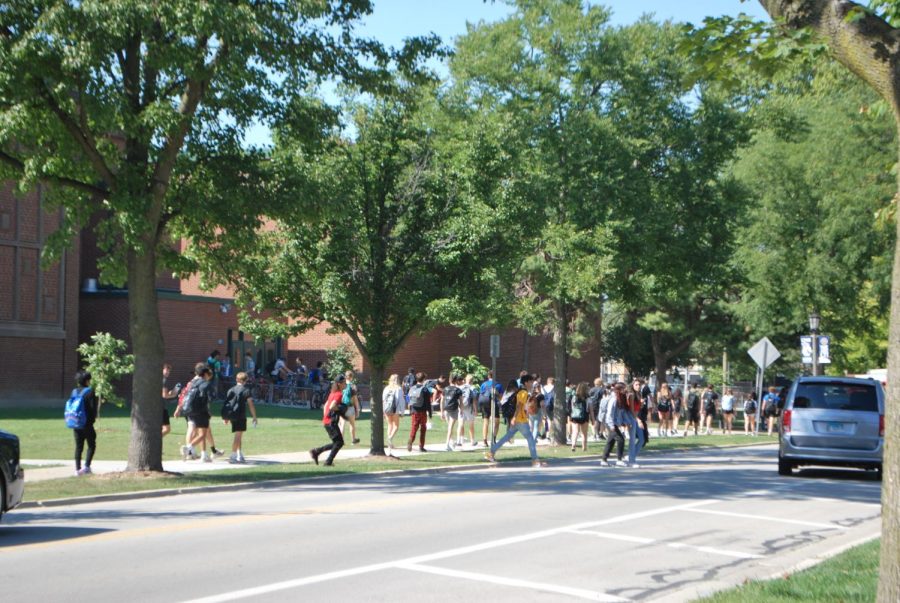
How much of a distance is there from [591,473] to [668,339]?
32166 mm

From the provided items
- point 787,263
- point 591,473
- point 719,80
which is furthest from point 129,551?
point 787,263

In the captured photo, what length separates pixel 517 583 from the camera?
29.3 ft

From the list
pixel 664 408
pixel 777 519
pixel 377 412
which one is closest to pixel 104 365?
pixel 377 412

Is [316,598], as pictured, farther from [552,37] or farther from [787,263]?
[787,263]

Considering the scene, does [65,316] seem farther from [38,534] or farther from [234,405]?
[38,534]

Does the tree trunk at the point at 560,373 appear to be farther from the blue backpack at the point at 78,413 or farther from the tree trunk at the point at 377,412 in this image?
the blue backpack at the point at 78,413

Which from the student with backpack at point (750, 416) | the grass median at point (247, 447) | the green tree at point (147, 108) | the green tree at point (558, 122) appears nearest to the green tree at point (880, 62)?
the green tree at point (147, 108)

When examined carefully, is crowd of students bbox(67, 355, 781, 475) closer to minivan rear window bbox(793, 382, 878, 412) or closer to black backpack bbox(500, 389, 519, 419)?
black backpack bbox(500, 389, 519, 419)

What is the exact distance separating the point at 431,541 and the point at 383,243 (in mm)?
12144

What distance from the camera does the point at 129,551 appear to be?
10.4m

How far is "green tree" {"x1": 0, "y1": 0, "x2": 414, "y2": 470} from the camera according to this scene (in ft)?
50.1

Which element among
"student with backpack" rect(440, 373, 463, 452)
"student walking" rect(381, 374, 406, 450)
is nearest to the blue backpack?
"student walking" rect(381, 374, 406, 450)

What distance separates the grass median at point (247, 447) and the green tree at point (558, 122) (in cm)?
460

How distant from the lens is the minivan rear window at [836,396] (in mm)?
20312
